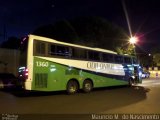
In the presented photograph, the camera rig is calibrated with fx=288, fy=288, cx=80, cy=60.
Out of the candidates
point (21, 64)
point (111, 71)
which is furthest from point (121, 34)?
point (21, 64)

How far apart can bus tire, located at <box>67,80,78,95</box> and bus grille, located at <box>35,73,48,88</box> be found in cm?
225

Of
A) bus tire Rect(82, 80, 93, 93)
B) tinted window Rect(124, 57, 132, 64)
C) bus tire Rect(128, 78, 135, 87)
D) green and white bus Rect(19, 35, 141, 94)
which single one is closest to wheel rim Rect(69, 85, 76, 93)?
green and white bus Rect(19, 35, 141, 94)

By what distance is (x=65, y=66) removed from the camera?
1811 cm

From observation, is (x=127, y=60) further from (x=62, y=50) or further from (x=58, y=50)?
(x=58, y=50)

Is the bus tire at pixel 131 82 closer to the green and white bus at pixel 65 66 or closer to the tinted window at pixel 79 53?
the green and white bus at pixel 65 66

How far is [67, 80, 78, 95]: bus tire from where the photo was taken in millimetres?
18422

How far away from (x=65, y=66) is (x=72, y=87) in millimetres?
1544

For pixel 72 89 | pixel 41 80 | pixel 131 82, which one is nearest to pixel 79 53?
pixel 72 89

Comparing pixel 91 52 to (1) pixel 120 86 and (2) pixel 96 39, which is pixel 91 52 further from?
(2) pixel 96 39

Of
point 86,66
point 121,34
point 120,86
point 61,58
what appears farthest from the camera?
point 121,34

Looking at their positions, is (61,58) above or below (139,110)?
above

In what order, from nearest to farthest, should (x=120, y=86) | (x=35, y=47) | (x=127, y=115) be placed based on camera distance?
(x=127, y=115)
(x=35, y=47)
(x=120, y=86)

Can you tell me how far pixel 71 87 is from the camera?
18609 mm

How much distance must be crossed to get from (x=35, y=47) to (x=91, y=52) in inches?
218
